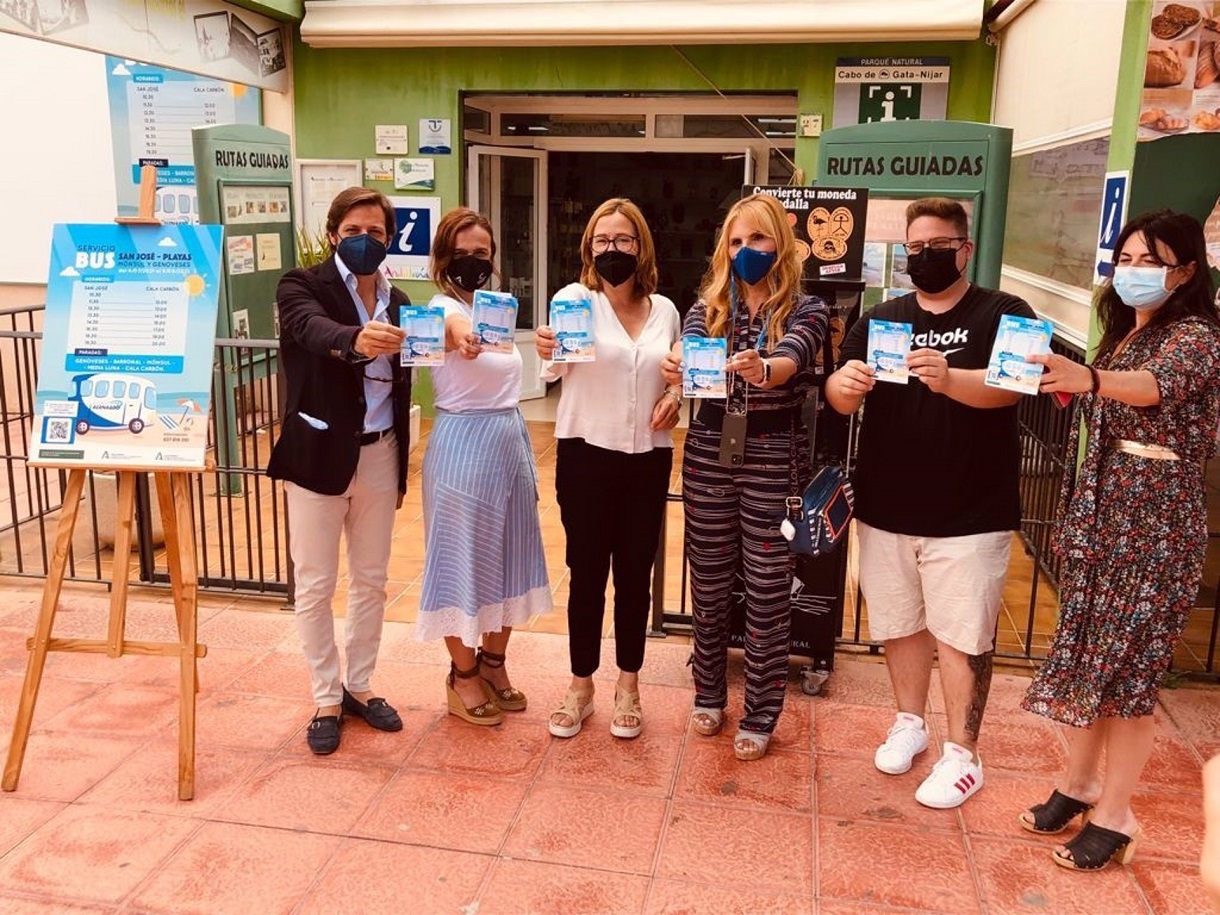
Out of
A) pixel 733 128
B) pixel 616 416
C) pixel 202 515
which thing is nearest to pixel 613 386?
pixel 616 416

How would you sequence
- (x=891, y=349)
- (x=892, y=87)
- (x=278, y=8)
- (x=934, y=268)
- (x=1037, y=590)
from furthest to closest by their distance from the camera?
(x=278, y=8) → (x=892, y=87) → (x=1037, y=590) → (x=934, y=268) → (x=891, y=349)

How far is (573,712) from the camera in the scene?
3.42 meters

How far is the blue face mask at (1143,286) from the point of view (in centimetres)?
247

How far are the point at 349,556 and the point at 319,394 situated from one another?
0.55m

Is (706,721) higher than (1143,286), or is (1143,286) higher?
(1143,286)

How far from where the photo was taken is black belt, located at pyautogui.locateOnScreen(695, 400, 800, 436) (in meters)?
3.03

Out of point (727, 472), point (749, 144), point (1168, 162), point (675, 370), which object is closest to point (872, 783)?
point (727, 472)

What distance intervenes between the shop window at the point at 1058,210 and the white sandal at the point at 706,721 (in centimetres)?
284

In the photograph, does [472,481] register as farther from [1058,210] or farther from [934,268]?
[1058,210]

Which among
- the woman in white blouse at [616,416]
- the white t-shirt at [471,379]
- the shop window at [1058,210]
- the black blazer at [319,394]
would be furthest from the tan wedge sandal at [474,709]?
the shop window at [1058,210]

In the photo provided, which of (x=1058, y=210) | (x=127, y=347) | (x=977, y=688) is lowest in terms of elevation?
(x=977, y=688)

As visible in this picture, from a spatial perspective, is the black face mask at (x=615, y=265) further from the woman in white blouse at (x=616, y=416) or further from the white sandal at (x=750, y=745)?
the white sandal at (x=750, y=745)

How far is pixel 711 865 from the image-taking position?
275cm

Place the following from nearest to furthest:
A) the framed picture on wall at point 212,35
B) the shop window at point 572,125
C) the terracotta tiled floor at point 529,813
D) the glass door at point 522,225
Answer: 1. the terracotta tiled floor at point 529,813
2. the framed picture on wall at point 212,35
3. the shop window at point 572,125
4. the glass door at point 522,225
